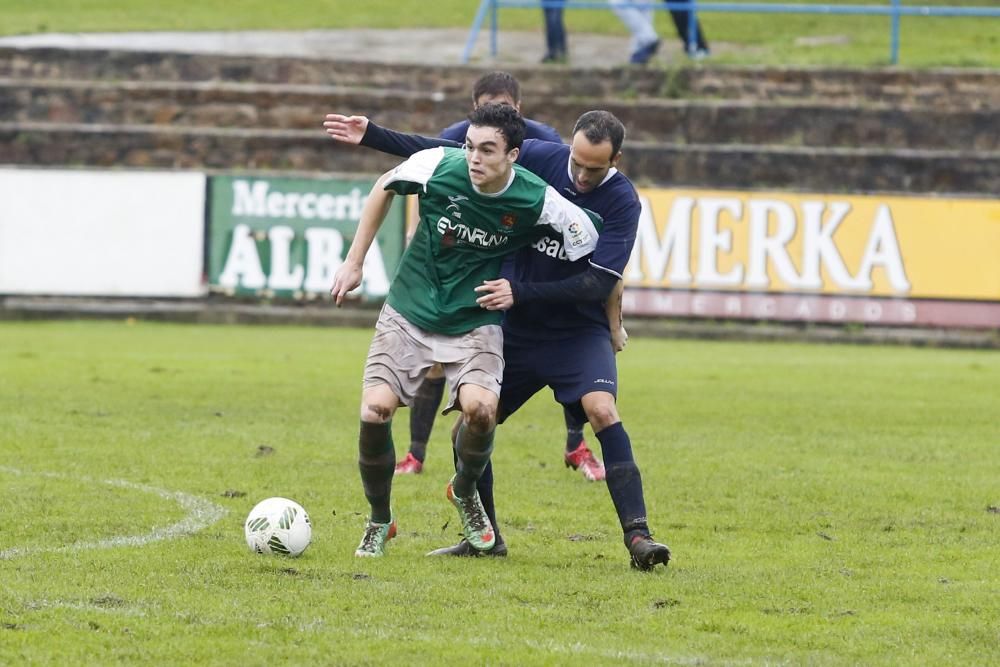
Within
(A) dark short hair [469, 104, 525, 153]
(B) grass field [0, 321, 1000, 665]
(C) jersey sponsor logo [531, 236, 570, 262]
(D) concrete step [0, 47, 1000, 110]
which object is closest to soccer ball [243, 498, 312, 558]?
(B) grass field [0, 321, 1000, 665]

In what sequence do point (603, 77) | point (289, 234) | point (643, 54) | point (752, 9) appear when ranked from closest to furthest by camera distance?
point (289, 234) < point (752, 9) < point (603, 77) < point (643, 54)

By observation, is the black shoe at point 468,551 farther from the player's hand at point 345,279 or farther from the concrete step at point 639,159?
the concrete step at point 639,159

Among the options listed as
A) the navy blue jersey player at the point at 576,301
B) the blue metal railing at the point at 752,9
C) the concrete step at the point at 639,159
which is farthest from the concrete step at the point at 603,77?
the navy blue jersey player at the point at 576,301

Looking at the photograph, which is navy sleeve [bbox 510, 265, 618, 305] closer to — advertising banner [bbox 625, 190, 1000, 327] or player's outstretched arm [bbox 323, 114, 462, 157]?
player's outstretched arm [bbox 323, 114, 462, 157]

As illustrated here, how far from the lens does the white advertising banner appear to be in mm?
22062

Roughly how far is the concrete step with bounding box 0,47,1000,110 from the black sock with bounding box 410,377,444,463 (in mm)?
16302

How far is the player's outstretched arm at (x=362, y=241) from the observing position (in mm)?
7230

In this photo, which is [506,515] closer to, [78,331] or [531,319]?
[531,319]

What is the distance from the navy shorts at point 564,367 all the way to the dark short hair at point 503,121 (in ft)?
3.38

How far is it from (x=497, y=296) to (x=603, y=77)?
19630 mm

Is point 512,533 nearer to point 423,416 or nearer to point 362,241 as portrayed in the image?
point 362,241

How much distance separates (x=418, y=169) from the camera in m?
7.32

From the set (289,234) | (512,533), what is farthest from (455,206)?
(289,234)

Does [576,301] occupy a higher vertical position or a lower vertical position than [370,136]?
lower
